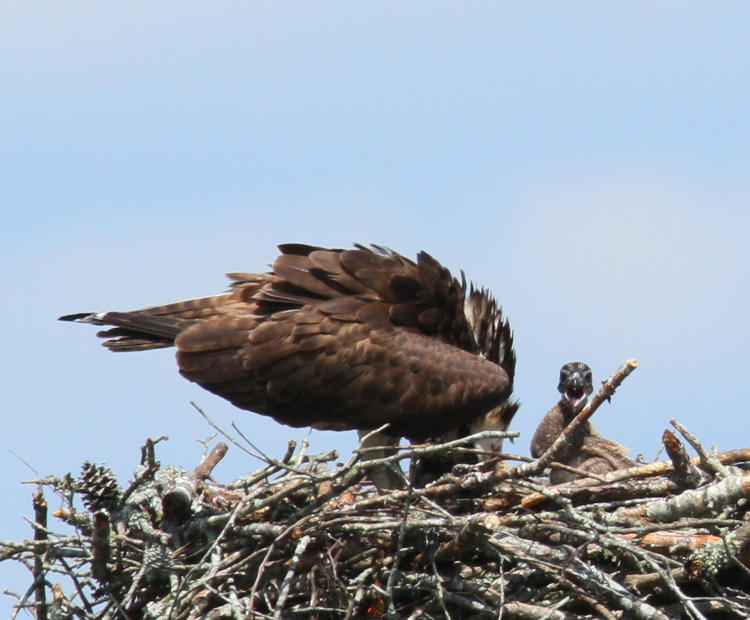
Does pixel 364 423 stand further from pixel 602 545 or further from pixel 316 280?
pixel 602 545

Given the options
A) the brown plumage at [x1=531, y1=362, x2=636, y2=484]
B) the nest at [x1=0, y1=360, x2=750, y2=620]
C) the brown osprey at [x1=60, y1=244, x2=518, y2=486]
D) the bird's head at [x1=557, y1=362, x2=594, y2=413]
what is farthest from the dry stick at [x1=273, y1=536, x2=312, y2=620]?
the bird's head at [x1=557, y1=362, x2=594, y2=413]

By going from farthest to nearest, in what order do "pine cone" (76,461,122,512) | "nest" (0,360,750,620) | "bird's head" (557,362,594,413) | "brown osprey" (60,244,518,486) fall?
1. "bird's head" (557,362,594,413)
2. "brown osprey" (60,244,518,486)
3. "pine cone" (76,461,122,512)
4. "nest" (0,360,750,620)

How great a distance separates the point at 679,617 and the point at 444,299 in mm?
2697

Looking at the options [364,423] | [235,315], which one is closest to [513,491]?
[364,423]

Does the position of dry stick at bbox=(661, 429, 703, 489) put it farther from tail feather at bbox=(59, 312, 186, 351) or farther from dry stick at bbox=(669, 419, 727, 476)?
tail feather at bbox=(59, 312, 186, 351)

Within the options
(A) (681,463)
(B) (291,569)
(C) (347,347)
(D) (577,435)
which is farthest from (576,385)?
(B) (291,569)

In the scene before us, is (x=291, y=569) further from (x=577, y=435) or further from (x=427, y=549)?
Answer: (x=577, y=435)

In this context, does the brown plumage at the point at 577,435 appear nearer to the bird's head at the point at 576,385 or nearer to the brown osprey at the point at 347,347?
the bird's head at the point at 576,385

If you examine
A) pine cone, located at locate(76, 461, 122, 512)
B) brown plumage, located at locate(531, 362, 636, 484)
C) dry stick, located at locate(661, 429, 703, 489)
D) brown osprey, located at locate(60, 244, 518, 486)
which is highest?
brown osprey, located at locate(60, 244, 518, 486)

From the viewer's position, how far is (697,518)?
21.7 ft

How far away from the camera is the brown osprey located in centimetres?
827

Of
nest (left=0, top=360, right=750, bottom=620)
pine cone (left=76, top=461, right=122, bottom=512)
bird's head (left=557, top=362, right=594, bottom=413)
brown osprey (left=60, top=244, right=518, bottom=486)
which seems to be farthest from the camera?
bird's head (left=557, top=362, right=594, bottom=413)

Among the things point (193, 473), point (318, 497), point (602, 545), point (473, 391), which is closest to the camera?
point (602, 545)

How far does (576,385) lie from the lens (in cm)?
845
